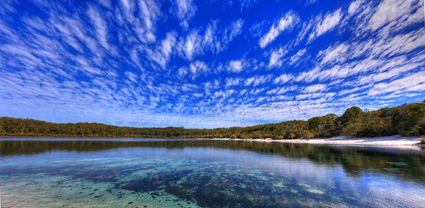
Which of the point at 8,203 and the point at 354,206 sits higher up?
the point at 8,203

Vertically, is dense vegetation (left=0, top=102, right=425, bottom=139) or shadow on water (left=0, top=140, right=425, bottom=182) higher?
dense vegetation (left=0, top=102, right=425, bottom=139)

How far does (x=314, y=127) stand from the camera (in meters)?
101

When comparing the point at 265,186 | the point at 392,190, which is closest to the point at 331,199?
the point at 265,186

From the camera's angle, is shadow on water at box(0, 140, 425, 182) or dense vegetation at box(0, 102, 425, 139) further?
dense vegetation at box(0, 102, 425, 139)

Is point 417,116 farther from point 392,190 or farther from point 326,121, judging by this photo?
point 392,190

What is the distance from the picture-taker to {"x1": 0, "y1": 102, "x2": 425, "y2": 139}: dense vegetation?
52188mm

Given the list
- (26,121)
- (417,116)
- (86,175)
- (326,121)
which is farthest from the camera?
(26,121)

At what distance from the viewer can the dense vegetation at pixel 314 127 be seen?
5219 cm

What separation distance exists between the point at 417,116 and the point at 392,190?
53816mm

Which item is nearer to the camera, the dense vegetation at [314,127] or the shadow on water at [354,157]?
the shadow on water at [354,157]

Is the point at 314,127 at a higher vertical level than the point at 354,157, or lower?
higher

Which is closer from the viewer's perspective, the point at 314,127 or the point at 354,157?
the point at 354,157

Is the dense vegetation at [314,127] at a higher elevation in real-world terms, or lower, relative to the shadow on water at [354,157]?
higher

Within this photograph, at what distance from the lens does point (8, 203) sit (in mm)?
8727
